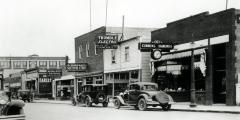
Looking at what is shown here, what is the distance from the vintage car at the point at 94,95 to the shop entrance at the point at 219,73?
8.40 metres

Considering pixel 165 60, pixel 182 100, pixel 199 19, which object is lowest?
pixel 182 100

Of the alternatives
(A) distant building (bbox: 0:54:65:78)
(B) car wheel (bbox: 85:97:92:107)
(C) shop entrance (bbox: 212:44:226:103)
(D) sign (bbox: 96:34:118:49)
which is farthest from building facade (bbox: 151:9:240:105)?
(A) distant building (bbox: 0:54:65:78)

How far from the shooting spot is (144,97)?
24.2 meters

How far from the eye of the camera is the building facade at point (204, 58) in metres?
24.7

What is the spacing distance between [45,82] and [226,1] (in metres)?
43.0

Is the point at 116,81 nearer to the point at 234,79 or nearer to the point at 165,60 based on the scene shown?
the point at 165,60

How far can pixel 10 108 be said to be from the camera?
12.3m

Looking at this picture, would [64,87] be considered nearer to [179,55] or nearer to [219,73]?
[179,55]

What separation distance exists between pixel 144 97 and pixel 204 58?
5196mm

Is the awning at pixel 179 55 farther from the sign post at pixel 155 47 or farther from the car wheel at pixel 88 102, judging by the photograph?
the car wheel at pixel 88 102

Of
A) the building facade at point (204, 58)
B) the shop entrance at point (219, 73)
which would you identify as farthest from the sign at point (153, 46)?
the shop entrance at point (219, 73)

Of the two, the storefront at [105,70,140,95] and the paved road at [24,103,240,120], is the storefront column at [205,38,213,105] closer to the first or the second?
the paved road at [24,103,240,120]

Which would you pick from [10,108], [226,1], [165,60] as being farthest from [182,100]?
[10,108]

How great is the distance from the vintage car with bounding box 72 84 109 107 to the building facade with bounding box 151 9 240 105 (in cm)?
445
